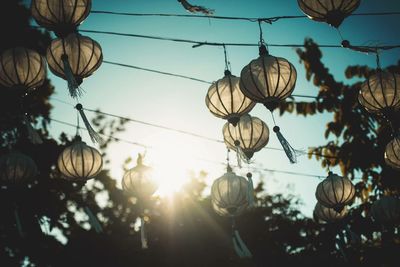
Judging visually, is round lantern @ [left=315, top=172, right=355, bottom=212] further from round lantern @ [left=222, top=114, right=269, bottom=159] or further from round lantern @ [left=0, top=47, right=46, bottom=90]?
round lantern @ [left=0, top=47, right=46, bottom=90]

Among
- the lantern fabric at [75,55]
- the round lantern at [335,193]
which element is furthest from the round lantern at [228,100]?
the round lantern at [335,193]

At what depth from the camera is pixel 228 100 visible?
15.1ft

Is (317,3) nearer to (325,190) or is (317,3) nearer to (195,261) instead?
(325,190)

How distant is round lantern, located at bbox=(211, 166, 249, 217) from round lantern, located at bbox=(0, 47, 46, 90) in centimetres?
324

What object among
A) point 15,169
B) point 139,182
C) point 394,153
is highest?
point 15,169

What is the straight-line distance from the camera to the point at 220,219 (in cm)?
1611

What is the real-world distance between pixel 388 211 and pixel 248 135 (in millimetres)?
3820

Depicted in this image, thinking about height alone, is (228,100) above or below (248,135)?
above

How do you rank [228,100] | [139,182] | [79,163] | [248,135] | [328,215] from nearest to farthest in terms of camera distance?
1. [228,100]
2. [248,135]
3. [79,163]
4. [139,182]
5. [328,215]

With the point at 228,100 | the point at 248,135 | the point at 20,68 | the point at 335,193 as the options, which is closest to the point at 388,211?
the point at 335,193

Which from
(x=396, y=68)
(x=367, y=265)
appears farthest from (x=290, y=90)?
(x=367, y=265)

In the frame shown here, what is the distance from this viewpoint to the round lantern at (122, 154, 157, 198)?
704 centimetres

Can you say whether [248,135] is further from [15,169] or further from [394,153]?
[15,169]

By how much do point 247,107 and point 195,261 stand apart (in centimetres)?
1063
